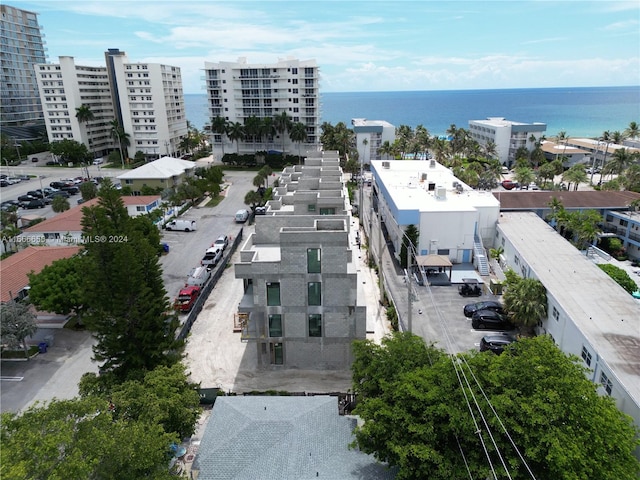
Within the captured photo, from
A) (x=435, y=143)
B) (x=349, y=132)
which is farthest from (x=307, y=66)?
(x=435, y=143)

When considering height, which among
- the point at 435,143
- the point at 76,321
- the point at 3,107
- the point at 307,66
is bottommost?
the point at 76,321

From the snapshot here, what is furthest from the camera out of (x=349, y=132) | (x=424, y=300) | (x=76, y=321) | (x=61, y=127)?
(x=61, y=127)

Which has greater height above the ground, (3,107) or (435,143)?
(3,107)

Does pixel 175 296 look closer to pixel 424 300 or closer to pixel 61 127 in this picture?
pixel 424 300

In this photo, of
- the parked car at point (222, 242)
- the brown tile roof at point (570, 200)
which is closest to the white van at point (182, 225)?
the parked car at point (222, 242)

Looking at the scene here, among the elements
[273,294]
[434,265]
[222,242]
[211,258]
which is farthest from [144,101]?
[273,294]

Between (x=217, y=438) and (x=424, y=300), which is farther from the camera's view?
(x=424, y=300)

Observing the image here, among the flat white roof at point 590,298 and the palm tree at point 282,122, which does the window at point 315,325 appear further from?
the palm tree at point 282,122
